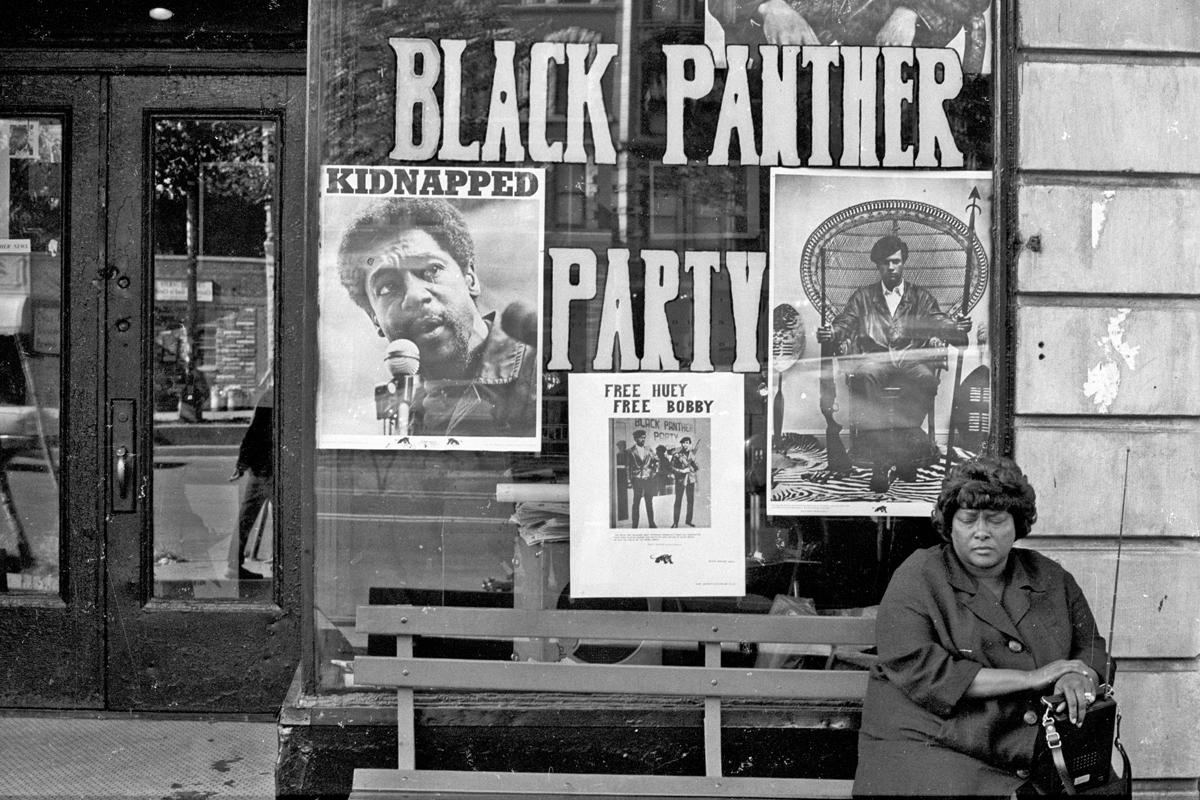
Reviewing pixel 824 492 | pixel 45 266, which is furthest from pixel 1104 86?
pixel 45 266

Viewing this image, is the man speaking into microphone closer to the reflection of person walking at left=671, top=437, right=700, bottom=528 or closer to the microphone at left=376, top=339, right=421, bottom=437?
the microphone at left=376, top=339, right=421, bottom=437

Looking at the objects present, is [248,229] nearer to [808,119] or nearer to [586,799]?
[808,119]

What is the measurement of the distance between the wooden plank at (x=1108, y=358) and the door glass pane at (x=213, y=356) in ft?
9.99

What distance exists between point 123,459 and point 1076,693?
376 cm

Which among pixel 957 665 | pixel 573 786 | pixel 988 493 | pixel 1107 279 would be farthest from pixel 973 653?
pixel 1107 279

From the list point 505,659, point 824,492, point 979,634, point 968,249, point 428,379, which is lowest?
point 505,659

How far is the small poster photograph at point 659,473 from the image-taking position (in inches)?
167

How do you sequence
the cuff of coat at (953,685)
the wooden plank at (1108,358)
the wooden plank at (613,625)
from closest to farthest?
the cuff of coat at (953,685), the wooden plank at (613,625), the wooden plank at (1108,358)

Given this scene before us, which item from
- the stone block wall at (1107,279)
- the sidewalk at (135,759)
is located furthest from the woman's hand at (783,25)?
the sidewalk at (135,759)

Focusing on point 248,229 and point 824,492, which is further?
point 248,229

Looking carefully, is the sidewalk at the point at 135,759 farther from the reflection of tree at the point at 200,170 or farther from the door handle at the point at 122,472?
the reflection of tree at the point at 200,170

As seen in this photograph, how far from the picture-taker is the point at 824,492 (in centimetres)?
432

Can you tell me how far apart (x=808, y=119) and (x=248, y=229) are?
2.41m

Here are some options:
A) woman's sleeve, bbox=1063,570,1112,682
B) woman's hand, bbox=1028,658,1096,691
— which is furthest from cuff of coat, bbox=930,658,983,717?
woman's sleeve, bbox=1063,570,1112,682
